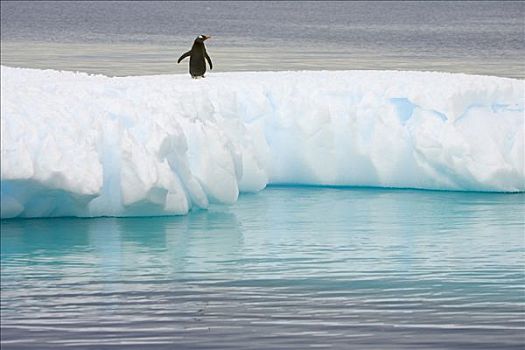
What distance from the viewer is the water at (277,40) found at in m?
45.9

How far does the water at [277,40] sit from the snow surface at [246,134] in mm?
18671

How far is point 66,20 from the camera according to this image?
95312mm

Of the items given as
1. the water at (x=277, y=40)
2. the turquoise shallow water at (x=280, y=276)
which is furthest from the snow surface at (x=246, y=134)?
the water at (x=277, y=40)

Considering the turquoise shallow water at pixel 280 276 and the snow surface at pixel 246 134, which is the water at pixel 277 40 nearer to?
the snow surface at pixel 246 134

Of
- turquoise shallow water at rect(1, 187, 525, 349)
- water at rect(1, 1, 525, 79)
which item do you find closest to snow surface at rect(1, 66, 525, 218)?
turquoise shallow water at rect(1, 187, 525, 349)

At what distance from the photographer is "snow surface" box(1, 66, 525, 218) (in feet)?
51.8

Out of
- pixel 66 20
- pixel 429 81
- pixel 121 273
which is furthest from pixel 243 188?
pixel 66 20

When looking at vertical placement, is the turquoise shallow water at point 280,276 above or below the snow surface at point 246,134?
below

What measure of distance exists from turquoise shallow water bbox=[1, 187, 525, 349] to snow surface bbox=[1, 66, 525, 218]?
34 cm

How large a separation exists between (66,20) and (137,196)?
80.6 metres

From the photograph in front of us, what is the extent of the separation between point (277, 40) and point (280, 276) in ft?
175

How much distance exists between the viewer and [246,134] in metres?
18.3

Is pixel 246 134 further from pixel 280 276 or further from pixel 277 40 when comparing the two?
pixel 277 40

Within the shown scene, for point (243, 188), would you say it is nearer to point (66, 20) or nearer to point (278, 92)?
point (278, 92)
